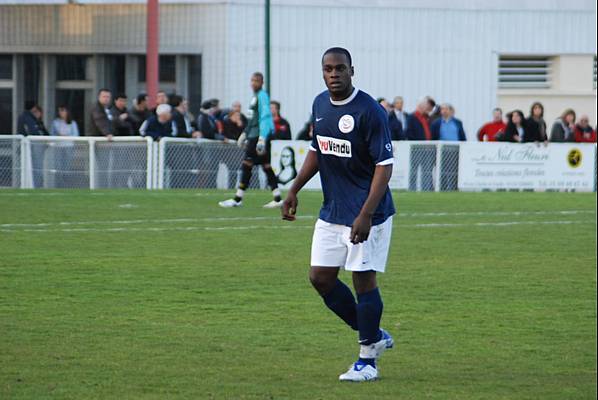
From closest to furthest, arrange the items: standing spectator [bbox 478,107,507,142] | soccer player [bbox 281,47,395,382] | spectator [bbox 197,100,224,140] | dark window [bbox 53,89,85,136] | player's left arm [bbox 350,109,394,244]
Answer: player's left arm [bbox 350,109,394,244] → soccer player [bbox 281,47,395,382] → spectator [bbox 197,100,224,140] → standing spectator [bbox 478,107,507,142] → dark window [bbox 53,89,85,136]

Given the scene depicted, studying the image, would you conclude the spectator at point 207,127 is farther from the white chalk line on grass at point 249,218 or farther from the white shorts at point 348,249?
the white shorts at point 348,249

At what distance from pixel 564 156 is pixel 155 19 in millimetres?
9833

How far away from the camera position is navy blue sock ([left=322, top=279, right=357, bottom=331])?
8883 millimetres

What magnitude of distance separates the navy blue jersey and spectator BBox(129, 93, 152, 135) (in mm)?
18161

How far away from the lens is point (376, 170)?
8398mm

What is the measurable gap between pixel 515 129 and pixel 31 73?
45.8 ft

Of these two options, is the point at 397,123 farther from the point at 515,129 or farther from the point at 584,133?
the point at 584,133

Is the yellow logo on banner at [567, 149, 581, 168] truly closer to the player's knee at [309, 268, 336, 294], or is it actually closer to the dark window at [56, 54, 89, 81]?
the dark window at [56, 54, 89, 81]

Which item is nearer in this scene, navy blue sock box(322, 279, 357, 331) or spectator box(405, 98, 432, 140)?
navy blue sock box(322, 279, 357, 331)

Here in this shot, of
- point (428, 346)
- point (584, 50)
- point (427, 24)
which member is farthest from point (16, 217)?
point (584, 50)

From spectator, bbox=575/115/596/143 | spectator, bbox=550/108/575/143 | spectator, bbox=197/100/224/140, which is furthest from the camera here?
spectator, bbox=575/115/596/143

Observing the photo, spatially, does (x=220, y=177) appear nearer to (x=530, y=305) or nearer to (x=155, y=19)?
(x=155, y=19)

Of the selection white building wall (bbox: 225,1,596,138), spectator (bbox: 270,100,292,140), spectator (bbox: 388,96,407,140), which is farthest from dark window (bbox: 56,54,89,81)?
spectator (bbox: 388,96,407,140)

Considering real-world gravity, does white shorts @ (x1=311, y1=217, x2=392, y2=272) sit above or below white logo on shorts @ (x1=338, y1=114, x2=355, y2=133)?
below
